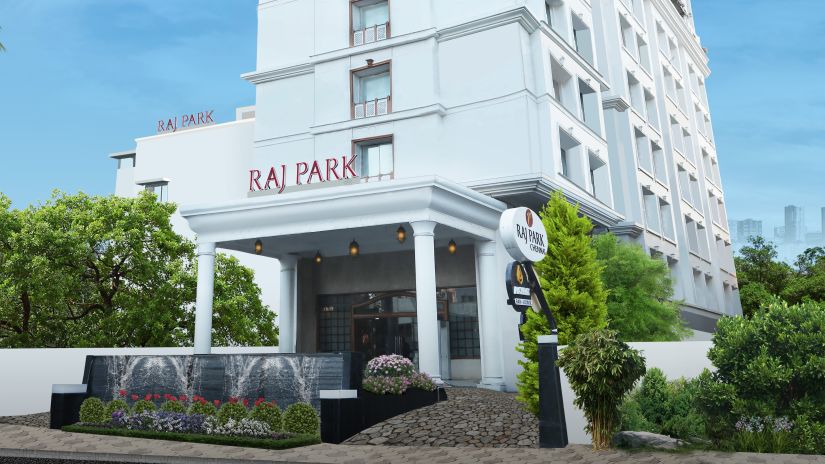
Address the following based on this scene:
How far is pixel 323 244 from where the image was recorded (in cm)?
2538

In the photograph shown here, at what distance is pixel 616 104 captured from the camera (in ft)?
113

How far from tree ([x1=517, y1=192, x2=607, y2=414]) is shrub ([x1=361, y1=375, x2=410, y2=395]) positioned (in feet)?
8.95

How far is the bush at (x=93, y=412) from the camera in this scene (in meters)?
17.1

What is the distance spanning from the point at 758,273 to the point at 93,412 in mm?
50705

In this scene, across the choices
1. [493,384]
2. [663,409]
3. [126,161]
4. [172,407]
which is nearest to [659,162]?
[493,384]

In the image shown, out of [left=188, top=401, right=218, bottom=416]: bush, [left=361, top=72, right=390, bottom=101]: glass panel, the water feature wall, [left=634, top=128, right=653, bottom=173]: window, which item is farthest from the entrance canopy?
[left=634, top=128, right=653, bottom=173]: window

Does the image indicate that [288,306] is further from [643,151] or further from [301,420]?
[643,151]

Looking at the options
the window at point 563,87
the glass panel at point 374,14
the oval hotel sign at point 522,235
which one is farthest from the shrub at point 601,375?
the glass panel at point 374,14

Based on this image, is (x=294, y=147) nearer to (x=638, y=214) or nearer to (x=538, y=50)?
(x=538, y=50)

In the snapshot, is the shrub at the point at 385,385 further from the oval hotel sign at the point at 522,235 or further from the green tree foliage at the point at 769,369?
the green tree foliage at the point at 769,369

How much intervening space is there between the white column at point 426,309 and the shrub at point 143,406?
6.82 metres

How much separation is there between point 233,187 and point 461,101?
20.4 meters

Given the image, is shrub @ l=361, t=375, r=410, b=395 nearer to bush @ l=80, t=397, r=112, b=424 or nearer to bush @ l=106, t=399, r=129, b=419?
bush @ l=106, t=399, r=129, b=419

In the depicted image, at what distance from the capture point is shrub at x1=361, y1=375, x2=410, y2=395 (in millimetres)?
15688
